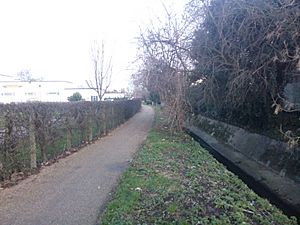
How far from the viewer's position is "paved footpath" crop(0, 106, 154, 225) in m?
5.55

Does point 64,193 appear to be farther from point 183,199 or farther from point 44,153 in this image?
point 44,153

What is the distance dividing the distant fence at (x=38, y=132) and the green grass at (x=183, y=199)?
2.44 metres

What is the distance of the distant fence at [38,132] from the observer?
7.50 meters

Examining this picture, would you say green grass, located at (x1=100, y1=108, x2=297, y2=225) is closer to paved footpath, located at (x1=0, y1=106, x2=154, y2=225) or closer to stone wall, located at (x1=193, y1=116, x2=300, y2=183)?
paved footpath, located at (x1=0, y1=106, x2=154, y2=225)

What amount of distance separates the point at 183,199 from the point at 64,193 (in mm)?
2388

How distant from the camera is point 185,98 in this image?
1864 centimetres

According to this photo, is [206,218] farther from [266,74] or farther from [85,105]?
[85,105]

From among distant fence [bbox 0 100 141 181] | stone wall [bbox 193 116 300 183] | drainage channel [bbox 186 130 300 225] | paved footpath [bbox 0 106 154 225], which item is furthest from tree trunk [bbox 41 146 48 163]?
stone wall [bbox 193 116 300 183]

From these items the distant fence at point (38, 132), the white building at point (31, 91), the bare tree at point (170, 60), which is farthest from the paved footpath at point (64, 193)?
the white building at point (31, 91)

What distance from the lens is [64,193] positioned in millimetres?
6895

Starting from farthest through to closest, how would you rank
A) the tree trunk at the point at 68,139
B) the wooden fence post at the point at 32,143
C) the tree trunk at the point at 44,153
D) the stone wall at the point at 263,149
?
the tree trunk at the point at 68,139 → the stone wall at the point at 263,149 → the tree trunk at the point at 44,153 → the wooden fence post at the point at 32,143

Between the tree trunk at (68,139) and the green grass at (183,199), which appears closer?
the green grass at (183,199)

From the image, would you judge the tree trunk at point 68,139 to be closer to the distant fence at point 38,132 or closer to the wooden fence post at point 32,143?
the distant fence at point 38,132

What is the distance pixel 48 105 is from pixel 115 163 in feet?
8.55
